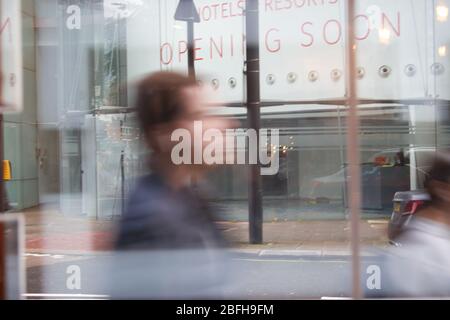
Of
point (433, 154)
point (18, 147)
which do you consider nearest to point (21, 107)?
point (18, 147)

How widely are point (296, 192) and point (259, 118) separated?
0.45 meters

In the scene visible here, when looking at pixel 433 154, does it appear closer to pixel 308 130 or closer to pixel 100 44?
pixel 308 130

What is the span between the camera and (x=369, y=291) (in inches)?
70.3

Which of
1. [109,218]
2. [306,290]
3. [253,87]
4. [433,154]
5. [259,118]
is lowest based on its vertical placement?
[306,290]

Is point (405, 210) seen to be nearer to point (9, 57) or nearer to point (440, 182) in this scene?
point (440, 182)

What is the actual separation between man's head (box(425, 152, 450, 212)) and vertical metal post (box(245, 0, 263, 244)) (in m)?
0.65

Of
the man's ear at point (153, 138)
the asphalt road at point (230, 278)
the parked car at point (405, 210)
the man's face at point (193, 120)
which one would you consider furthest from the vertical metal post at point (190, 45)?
the parked car at point (405, 210)

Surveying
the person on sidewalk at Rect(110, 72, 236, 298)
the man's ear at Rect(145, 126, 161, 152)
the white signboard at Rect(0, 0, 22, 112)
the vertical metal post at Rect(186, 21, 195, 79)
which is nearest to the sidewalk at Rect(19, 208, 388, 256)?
the person on sidewalk at Rect(110, 72, 236, 298)

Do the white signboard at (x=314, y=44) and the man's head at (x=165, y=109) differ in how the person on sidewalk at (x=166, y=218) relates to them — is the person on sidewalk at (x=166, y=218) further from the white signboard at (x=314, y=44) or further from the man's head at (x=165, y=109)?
the white signboard at (x=314, y=44)

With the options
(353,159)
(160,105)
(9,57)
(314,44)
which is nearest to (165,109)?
(160,105)

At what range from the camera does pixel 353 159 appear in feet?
5.62

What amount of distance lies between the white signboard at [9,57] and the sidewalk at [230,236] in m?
0.49

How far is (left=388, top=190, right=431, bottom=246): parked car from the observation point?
2.00 m

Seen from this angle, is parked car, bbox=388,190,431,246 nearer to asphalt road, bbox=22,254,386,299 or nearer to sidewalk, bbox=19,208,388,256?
sidewalk, bbox=19,208,388,256
